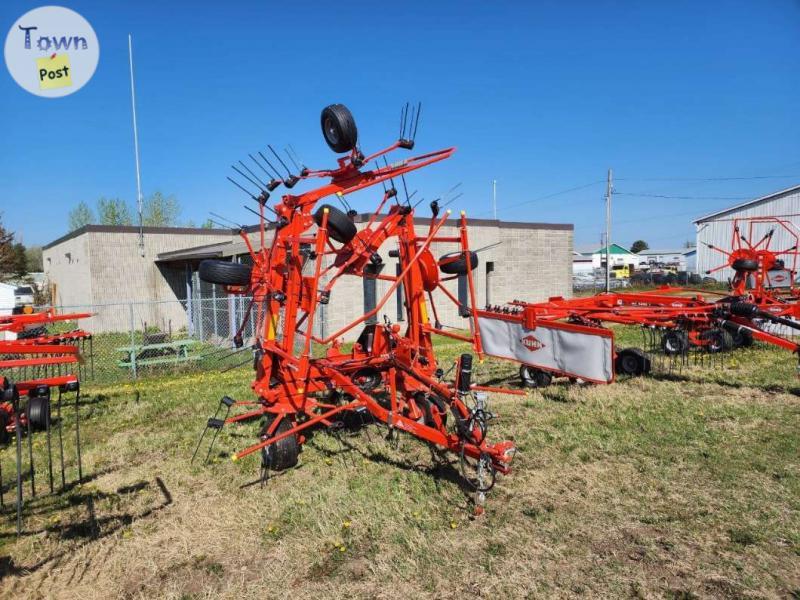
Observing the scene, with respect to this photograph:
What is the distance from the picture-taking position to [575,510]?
486 cm

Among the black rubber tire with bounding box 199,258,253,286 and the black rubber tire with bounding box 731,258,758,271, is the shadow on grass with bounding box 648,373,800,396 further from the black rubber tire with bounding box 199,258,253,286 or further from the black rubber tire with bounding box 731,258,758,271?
the black rubber tire with bounding box 199,258,253,286

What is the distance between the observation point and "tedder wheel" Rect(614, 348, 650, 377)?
9992 millimetres

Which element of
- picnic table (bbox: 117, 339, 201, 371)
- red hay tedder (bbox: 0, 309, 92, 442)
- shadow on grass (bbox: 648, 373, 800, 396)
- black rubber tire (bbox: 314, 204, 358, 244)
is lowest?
shadow on grass (bbox: 648, 373, 800, 396)

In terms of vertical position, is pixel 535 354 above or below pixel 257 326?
below

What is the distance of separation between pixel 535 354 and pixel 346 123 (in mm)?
5770

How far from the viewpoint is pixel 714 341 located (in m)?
11.8

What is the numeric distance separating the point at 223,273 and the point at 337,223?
1.60 meters

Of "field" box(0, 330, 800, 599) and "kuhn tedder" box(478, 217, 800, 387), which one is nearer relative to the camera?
"field" box(0, 330, 800, 599)

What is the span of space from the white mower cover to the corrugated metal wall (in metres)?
24.8

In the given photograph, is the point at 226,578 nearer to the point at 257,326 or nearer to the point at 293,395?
the point at 293,395

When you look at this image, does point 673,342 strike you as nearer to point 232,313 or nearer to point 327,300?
point 327,300

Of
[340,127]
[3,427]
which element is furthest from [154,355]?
[340,127]

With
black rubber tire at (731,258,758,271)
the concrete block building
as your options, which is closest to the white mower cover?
the concrete block building

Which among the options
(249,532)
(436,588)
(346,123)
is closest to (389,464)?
(249,532)
